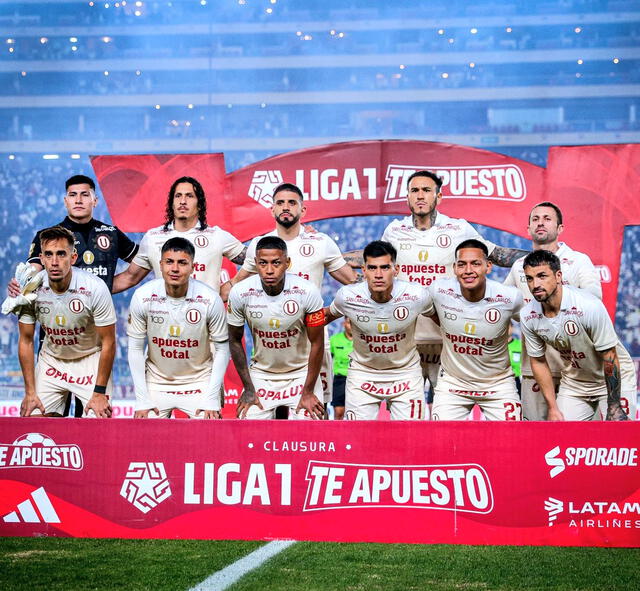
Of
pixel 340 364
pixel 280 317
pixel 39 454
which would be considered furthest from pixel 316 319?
pixel 340 364

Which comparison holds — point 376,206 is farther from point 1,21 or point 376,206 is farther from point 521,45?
point 1,21

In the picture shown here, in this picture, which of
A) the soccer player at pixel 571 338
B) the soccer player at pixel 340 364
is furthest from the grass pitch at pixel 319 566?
the soccer player at pixel 340 364

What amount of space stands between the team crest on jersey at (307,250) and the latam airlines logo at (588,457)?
7.87 feet

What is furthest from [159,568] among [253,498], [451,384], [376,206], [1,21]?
[1,21]

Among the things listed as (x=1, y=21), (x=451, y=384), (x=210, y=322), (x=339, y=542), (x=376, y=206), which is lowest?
(x=339, y=542)

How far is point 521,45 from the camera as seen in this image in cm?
1455

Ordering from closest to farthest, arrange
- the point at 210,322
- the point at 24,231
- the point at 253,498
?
the point at 253,498 → the point at 210,322 → the point at 24,231

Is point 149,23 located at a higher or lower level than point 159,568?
higher

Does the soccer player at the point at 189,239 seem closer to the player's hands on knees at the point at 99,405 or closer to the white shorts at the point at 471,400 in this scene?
the player's hands on knees at the point at 99,405

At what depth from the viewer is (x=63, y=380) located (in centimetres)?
551

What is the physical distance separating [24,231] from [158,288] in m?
9.24

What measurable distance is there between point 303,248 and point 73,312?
153 centimetres

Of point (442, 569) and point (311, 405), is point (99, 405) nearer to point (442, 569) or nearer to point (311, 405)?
point (311, 405)

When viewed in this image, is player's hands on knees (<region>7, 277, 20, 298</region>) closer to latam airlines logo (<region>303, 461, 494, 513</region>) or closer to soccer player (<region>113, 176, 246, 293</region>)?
soccer player (<region>113, 176, 246, 293</region>)
